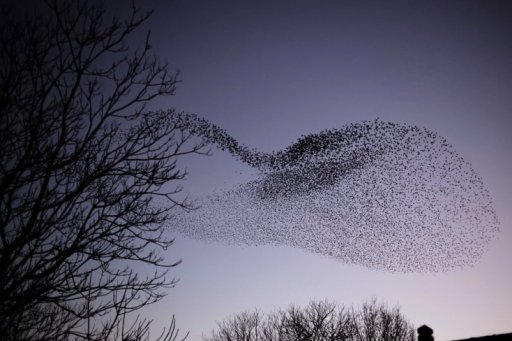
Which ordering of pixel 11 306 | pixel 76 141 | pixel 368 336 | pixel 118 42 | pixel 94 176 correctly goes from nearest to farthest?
pixel 11 306 < pixel 94 176 < pixel 76 141 < pixel 118 42 < pixel 368 336

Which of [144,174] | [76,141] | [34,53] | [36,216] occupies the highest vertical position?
[34,53]

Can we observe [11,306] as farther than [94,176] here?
No

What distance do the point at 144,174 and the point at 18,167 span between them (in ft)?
5.01

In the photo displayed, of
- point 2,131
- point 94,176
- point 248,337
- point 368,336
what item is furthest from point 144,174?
point 248,337

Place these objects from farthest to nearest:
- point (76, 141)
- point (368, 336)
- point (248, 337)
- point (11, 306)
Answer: point (248, 337)
point (368, 336)
point (76, 141)
point (11, 306)

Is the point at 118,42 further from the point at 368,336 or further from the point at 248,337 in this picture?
the point at 248,337

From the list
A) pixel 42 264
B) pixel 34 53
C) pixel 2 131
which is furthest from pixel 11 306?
pixel 34 53

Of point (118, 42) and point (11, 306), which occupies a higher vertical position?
point (118, 42)

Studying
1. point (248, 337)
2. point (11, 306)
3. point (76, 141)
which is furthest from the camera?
point (248, 337)

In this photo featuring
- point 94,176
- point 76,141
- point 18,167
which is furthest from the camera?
point 76,141

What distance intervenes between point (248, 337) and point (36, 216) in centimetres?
4178

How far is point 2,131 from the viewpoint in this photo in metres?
4.20

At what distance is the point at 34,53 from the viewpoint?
15.0 ft

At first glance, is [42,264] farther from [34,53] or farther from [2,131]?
[34,53]
